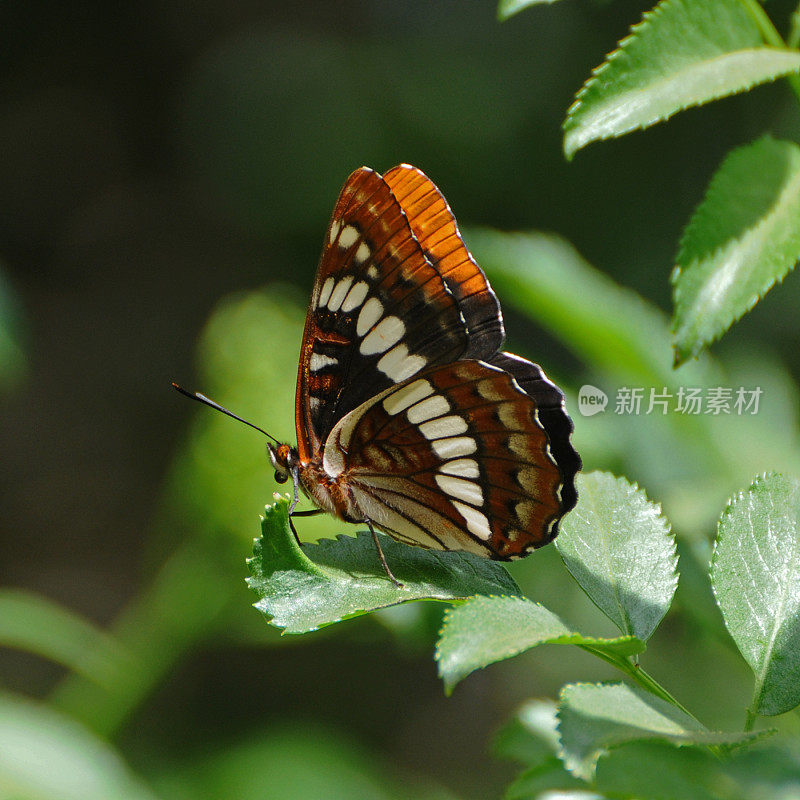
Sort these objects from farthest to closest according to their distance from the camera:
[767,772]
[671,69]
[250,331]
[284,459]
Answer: [250,331]
[284,459]
[671,69]
[767,772]

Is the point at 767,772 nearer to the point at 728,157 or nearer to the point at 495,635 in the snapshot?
the point at 495,635

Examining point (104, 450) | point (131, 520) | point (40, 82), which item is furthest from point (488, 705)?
point (40, 82)

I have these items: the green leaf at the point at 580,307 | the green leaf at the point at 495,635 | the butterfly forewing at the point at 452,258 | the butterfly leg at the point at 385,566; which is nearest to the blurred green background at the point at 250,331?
the green leaf at the point at 580,307

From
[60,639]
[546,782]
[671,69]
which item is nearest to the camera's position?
[546,782]

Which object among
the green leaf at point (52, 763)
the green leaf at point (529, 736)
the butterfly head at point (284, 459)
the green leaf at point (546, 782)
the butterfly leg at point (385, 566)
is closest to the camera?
the green leaf at point (546, 782)

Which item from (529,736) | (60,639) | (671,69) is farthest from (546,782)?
(60,639)

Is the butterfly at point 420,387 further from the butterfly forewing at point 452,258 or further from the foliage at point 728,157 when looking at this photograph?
the foliage at point 728,157
